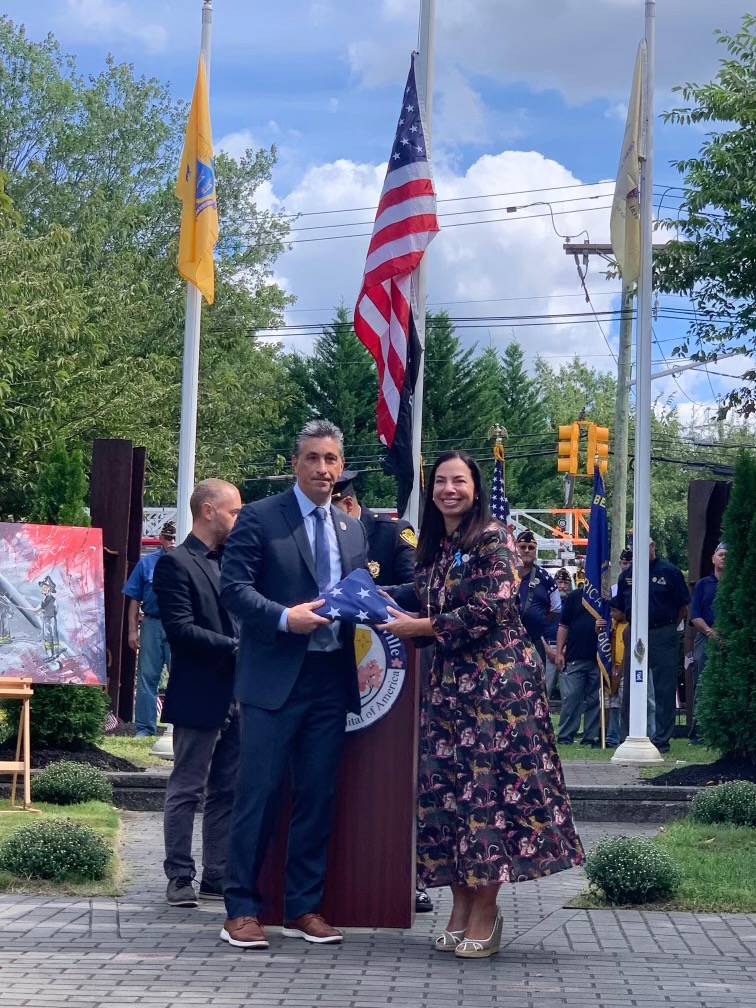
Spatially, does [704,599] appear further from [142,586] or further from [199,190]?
[199,190]

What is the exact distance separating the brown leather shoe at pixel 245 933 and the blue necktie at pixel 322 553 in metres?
1.38

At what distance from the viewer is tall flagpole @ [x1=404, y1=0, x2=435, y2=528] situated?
10258 mm

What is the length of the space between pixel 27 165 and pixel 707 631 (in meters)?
36.7

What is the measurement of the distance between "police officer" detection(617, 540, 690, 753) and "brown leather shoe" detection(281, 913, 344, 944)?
9.69 metres

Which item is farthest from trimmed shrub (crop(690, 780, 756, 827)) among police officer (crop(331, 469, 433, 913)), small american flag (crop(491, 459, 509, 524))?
small american flag (crop(491, 459, 509, 524))

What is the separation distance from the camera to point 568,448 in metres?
31.2

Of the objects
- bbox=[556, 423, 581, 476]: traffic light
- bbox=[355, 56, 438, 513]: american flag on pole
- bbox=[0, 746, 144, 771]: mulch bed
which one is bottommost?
bbox=[0, 746, 144, 771]: mulch bed

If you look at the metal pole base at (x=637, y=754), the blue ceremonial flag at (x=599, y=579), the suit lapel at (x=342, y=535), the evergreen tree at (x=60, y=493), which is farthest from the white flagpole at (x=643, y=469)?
the suit lapel at (x=342, y=535)

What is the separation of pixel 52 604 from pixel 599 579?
765cm

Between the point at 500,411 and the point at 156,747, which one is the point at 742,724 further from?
the point at 500,411

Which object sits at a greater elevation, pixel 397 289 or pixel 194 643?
pixel 397 289

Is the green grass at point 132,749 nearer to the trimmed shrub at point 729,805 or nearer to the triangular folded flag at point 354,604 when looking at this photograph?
the trimmed shrub at point 729,805

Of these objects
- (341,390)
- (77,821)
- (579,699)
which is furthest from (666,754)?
(341,390)

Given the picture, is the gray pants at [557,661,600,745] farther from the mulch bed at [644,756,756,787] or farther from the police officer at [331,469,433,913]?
the police officer at [331,469,433,913]
